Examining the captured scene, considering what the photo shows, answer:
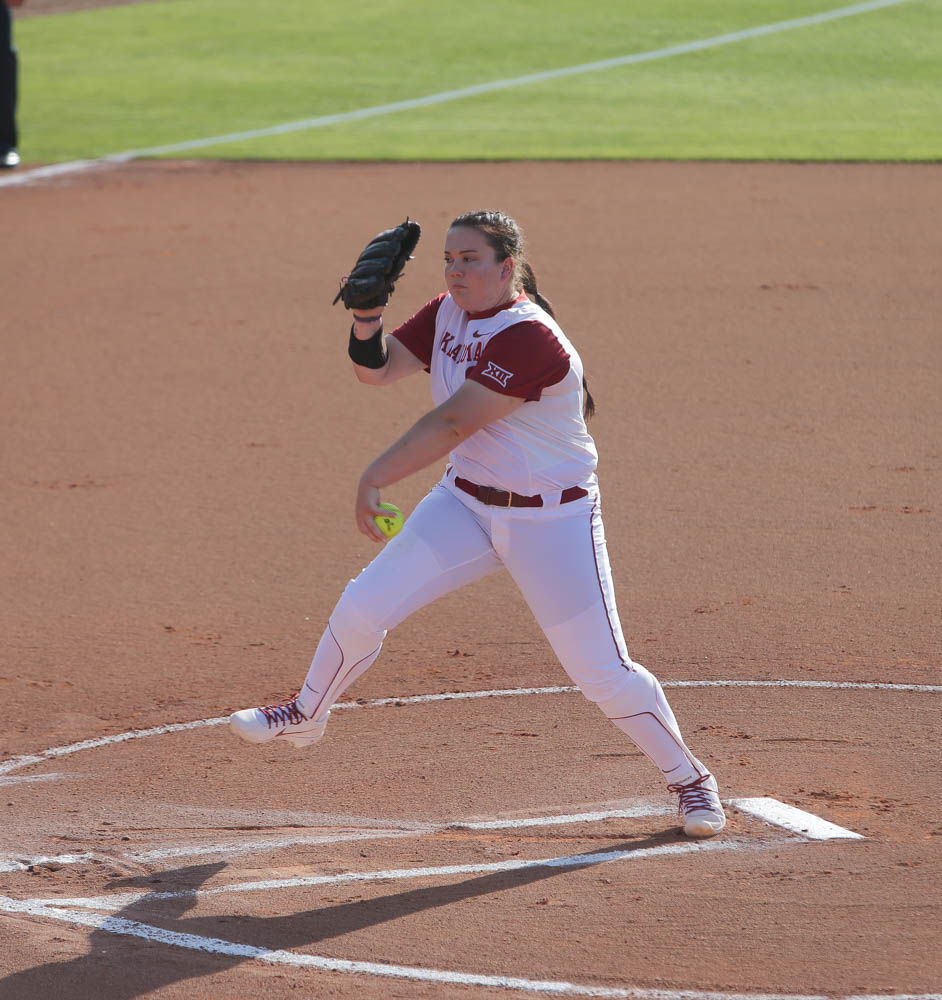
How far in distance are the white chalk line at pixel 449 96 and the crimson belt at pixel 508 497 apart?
13489 mm

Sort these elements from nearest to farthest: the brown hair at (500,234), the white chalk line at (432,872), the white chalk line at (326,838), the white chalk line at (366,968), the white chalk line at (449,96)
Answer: the white chalk line at (366,968), the white chalk line at (432,872), the brown hair at (500,234), the white chalk line at (326,838), the white chalk line at (449,96)

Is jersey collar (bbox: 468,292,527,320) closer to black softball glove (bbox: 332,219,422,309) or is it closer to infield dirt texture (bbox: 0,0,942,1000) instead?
black softball glove (bbox: 332,219,422,309)

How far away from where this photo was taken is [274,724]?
4551 mm

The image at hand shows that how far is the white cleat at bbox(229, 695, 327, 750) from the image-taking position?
4.51 m

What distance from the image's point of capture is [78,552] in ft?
24.2

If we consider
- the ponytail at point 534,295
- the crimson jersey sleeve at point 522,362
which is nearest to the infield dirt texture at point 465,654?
the ponytail at point 534,295

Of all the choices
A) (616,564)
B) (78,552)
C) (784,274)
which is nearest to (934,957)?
(616,564)

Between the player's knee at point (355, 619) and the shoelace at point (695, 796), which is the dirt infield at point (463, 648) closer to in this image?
the shoelace at point (695, 796)

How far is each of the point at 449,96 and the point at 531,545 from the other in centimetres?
1797

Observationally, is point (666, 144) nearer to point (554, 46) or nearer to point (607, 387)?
point (554, 46)

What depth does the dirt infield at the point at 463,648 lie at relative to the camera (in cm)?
394

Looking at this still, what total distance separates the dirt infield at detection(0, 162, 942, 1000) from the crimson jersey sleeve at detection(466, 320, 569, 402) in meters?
1.36

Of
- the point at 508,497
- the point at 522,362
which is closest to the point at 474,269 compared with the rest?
the point at 522,362

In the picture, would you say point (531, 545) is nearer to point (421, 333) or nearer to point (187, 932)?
point (421, 333)
